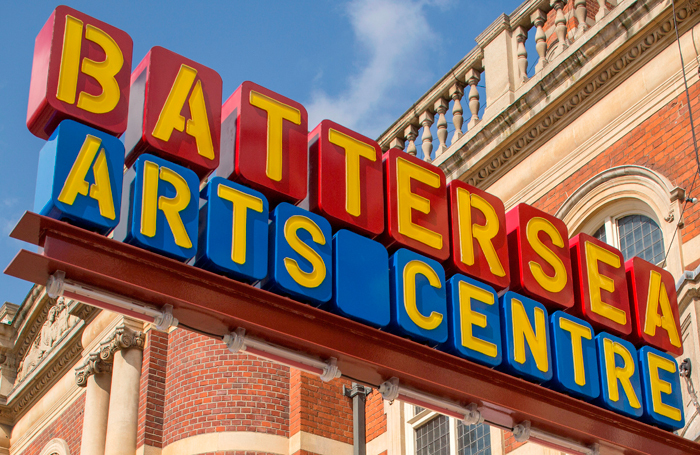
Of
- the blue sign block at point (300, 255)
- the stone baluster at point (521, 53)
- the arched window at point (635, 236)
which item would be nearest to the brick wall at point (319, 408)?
the arched window at point (635, 236)

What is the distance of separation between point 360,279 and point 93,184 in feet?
8.44

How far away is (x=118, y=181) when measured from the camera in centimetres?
865

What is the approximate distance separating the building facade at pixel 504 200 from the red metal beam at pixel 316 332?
72.2 inches

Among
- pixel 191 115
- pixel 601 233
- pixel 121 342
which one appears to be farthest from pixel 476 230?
pixel 121 342

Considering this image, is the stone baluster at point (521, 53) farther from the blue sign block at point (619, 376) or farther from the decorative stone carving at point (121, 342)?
the decorative stone carving at point (121, 342)

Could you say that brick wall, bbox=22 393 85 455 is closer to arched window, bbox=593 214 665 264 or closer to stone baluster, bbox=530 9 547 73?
stone baluster, bbox=530 9 547 73

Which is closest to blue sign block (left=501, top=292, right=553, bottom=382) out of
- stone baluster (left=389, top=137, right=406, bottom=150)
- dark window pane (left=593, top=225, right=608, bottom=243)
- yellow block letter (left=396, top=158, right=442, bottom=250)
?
yellow block letter (left=396, top=158, right=442, bottom=250)

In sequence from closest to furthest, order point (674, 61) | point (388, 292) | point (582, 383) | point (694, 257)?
point (388, 292), point (582, 383), point (694, 257), point (674, 61)

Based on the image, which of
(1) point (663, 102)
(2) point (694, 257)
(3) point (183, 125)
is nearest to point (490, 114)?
(1) point (663, 102)

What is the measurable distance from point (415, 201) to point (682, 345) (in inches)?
142

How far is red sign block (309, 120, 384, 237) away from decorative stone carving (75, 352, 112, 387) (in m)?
10.8

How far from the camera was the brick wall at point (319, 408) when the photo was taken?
1830cm

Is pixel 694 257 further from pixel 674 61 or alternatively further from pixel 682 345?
pixel 674 61

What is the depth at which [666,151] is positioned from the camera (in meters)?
13.7
